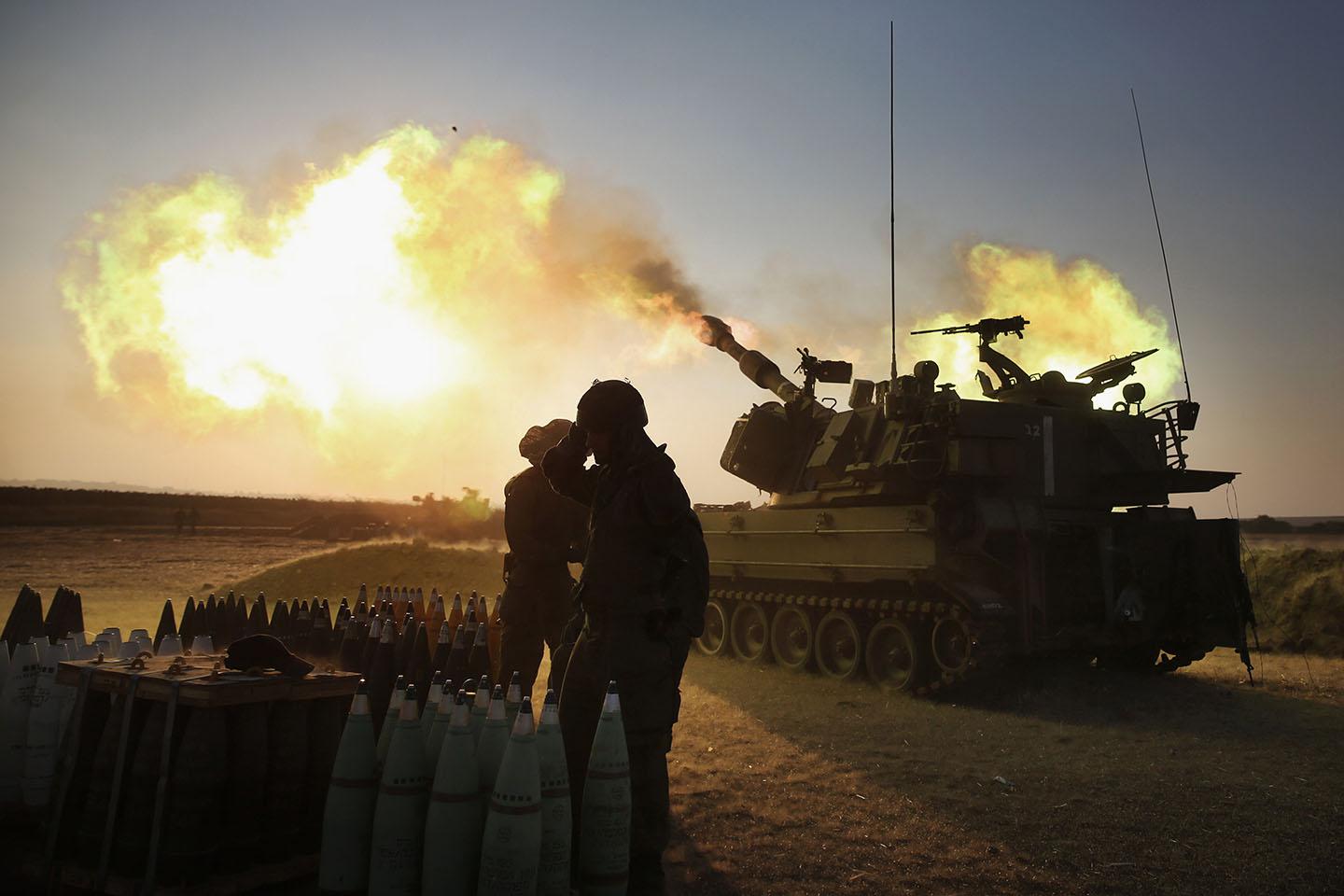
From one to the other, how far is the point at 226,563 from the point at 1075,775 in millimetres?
27915

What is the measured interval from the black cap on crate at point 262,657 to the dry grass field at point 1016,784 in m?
2.11

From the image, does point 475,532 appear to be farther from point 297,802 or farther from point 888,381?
point 297,802

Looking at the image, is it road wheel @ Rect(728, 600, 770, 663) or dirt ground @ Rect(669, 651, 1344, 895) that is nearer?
dirt ground @ Rect(669, 651, 1344, 895)

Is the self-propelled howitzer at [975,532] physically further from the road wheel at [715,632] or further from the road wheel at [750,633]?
the road wheel at [715,632]

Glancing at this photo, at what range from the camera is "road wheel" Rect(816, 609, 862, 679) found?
11.3 metres

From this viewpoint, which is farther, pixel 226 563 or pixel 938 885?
pixel 226 563

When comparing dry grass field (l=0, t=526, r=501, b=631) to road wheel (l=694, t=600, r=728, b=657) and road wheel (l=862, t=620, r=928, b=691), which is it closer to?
road wheel (l=694, t=600, r=728, b=657)

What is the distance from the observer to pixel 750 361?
47.1 ft

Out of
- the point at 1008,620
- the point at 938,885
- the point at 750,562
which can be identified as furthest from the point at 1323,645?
the point at 938,885

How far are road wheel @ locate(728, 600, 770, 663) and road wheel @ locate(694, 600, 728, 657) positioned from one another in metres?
0.15

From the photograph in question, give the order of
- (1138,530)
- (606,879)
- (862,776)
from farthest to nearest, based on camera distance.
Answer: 1. (1138,530)
2. (862,776)
3. (606,879)

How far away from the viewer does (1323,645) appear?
15242 mm

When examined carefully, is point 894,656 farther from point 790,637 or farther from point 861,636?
point 790,637

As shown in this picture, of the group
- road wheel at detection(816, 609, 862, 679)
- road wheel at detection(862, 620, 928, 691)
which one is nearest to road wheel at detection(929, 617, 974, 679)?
road wheel at detection(862, 620, 928, 691)
